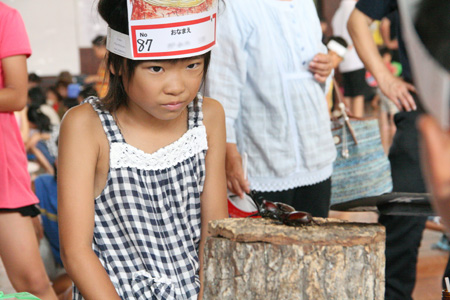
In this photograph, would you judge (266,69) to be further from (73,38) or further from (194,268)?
(73,38)

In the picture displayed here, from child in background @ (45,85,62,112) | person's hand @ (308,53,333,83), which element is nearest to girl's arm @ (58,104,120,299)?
person's hand @ (308,53,333,83)

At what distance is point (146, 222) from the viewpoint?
67.6 inches

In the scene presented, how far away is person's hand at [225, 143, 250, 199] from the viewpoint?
221 centimetres

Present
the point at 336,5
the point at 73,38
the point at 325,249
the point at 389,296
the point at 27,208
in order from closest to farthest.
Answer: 1. the point at 325,249
2. the point at 27,208
3. the point at 389,296
4. the point at 73,38
5. the point at 336,5

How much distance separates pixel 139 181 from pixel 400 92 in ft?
4.38

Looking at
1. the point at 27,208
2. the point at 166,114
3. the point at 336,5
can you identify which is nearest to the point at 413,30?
the point at 166,114

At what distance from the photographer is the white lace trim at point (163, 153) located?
1.69 metres

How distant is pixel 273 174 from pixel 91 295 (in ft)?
3.04

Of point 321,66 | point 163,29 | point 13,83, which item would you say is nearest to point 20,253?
point 13,83

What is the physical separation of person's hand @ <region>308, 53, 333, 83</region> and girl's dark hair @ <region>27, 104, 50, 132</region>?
4.86m

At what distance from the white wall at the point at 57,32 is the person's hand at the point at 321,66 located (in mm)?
10058

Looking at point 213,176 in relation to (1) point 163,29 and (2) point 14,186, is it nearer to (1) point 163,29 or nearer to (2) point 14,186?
(1) point 163,29

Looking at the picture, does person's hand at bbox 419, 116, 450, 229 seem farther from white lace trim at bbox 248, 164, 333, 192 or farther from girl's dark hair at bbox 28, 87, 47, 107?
girl's dark hair at bbox 28, 87, 47, 107

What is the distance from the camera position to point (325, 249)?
1.31 metres
